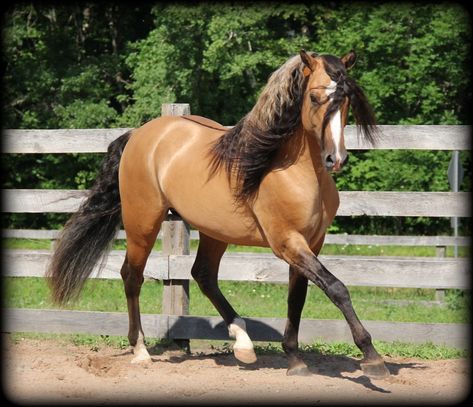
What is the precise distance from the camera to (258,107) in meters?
5.10

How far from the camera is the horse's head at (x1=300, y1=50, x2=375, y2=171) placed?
4469mm

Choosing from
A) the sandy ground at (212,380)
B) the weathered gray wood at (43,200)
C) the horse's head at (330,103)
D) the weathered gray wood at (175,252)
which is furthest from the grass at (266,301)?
the horse's head at (330,103)

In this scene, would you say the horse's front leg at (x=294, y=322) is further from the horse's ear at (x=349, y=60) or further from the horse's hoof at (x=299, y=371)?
the horse's ear at (x=349, y=60)

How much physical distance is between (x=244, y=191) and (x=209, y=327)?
1.58 metres

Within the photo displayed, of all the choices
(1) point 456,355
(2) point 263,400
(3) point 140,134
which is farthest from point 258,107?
(1) point 456,355

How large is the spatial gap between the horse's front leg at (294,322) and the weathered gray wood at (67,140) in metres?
2.15

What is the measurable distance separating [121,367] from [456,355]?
8.23 ft

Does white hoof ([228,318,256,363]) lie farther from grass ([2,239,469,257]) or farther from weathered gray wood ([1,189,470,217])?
grass ([2,239,469,257])

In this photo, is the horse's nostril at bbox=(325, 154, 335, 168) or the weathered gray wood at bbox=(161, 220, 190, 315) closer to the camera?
the horse's nostril at bbox=(325, 154, 335, 168)

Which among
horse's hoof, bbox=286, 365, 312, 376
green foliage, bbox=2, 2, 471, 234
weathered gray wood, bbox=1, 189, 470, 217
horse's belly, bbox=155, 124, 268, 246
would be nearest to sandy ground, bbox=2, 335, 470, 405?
horse's hoof, bbox=286, 365, 312, 376

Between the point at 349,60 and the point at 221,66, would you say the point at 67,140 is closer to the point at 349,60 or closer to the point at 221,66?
the point at 349,60

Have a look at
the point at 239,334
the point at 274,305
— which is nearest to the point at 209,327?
the point at 239,334

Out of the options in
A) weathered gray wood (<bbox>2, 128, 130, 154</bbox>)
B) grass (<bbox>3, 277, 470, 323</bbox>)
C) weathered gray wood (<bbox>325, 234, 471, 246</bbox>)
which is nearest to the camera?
weathered gray wood (<bbox>2, 128, 130, 154</bbox>)

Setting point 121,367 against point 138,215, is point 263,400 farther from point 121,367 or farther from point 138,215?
point 138,215
